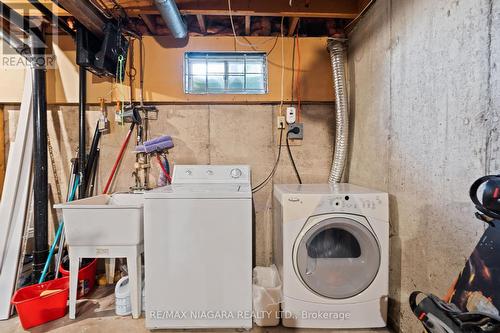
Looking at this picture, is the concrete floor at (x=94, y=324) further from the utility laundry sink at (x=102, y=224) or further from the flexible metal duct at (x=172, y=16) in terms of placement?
the flexible metal duct at (x=172, y=16)

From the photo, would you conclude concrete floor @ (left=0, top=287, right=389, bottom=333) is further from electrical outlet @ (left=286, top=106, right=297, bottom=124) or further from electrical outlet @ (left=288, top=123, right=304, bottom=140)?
electrical outlet @ (left=286, top=106, right=297, bottom=124)

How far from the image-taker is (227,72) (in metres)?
2.30

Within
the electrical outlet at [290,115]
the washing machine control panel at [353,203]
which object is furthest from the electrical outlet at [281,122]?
the washing machine control panel at [353,203]

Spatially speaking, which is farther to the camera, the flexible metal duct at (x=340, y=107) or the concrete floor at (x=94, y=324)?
the flexible metal duct at (x=340, y=107)

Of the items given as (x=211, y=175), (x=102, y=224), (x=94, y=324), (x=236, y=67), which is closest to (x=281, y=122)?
(x=236, y=67)

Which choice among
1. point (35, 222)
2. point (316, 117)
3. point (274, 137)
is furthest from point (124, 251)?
point (316, 117)

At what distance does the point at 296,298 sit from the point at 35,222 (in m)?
2.13

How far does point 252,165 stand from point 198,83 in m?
0.96

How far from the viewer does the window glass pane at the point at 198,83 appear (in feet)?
7.41

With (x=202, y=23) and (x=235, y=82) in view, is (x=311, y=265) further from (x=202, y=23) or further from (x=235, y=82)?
(x=202, y=23)

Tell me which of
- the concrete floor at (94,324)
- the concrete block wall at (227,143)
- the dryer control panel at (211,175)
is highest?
the concrete block wall at (227,143)

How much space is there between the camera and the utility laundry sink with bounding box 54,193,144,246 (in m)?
1.53

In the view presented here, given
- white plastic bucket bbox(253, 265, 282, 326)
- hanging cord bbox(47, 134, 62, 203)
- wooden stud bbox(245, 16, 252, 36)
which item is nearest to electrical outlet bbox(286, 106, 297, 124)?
wooden stud bbox(245, 16, 252, 36)

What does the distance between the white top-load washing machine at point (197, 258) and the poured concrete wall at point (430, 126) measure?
954mm
